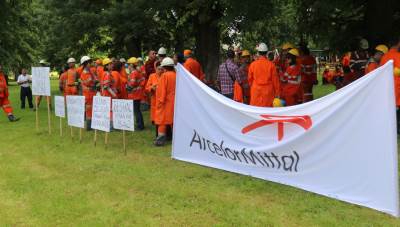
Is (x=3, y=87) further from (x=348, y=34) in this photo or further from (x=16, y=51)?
(x=16, y=51)

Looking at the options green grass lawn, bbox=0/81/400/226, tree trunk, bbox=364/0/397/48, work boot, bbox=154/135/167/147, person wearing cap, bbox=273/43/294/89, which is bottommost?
green grass lawn, bbox=0/81/400/226

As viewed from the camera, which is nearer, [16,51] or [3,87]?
[3,87]

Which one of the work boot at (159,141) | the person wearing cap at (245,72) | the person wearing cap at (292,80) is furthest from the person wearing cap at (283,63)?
the work boot at (159,141)

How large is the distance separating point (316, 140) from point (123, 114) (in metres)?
4.54

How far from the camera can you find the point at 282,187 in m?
7.05

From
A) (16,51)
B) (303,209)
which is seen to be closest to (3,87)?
(303,209)

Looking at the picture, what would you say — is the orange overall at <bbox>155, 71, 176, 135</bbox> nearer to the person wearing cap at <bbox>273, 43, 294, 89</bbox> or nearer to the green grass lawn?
the green grass lawn

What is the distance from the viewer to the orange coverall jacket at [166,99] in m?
10.3

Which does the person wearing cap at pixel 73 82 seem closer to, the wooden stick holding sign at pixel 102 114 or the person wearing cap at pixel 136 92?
the person wearing cap at pixel 136 92

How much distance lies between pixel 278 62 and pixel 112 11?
646 cm

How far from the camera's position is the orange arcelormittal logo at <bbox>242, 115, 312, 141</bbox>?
6.69 m

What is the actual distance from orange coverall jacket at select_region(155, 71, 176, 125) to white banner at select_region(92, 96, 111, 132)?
1.04m

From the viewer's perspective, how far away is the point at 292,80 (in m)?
11.1

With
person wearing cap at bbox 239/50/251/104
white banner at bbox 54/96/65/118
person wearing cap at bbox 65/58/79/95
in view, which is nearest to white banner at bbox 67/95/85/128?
white banner at bbox 54/96/65/118
